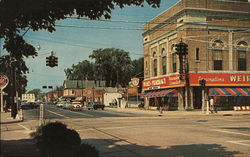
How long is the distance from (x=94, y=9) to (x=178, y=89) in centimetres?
4070

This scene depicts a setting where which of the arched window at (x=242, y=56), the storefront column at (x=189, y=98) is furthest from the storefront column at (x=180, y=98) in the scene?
the arched window at (x=242, y=56)

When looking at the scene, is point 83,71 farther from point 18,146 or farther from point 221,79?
point 18,146

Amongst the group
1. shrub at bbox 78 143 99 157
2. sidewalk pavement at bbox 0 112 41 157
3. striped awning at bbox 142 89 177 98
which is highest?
striped awning at bbox 142 89 177 98

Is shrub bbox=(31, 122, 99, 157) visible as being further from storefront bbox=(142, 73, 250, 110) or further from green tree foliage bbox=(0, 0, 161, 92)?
storefront bbox=(142, 73, 250, 110)

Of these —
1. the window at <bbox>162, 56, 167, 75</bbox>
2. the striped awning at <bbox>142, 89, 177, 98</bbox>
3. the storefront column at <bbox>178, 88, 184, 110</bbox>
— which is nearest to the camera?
the storefront column at <bbox>178, 88, 184, 110</bbox>

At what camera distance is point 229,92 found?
45719mm

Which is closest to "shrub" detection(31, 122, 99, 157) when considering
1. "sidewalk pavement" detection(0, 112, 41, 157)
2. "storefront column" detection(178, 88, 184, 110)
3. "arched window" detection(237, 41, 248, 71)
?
"sidewalk pavement" detection(0, 112, 41, 157)

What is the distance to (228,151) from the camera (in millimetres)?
11375

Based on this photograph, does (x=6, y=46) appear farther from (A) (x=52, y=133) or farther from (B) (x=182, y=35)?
(B) (x=182, y=35)

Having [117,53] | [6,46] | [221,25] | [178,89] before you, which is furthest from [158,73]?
[117,53]

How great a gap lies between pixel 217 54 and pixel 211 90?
217 inches

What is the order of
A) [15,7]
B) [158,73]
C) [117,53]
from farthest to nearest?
[117,53]
[158,73]
[15,7]

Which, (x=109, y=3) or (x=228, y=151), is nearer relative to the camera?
(x=109, y=3)

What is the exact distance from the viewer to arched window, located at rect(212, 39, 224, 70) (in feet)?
156
